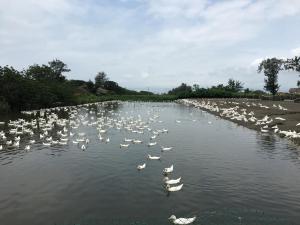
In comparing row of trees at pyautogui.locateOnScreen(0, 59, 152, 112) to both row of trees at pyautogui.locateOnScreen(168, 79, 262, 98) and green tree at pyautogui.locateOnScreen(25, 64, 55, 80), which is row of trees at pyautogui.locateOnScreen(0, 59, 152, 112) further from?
row of trees at pyautogui.locateOnScreen(168, 79, 262, 98)

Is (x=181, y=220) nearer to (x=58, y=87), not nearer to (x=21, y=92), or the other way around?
(x=21, y=92)

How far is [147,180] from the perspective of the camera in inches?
750

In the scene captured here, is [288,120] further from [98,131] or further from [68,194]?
[68,194]

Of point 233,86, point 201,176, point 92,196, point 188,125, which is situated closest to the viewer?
point 92,196

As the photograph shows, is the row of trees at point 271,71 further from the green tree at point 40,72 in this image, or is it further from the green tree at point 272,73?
the green tree at point 40,72

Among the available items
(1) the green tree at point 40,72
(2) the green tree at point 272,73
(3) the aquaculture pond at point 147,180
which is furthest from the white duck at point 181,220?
(2) the green tree at point 272,73

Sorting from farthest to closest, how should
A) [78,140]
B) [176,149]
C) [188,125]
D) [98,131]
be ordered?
[188,125] < [98,131] < [78,140] < [176,149]

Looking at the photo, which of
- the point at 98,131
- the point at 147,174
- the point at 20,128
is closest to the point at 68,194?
the point at 147,174

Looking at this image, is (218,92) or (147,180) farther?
(218,92)

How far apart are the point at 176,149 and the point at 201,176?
763 cm

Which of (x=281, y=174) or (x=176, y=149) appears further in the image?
(x=176, y=149)

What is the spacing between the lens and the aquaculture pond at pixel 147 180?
14750 millimetres

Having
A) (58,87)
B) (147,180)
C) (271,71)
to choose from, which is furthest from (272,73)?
(147,180)

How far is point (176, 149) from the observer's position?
27.3 m
